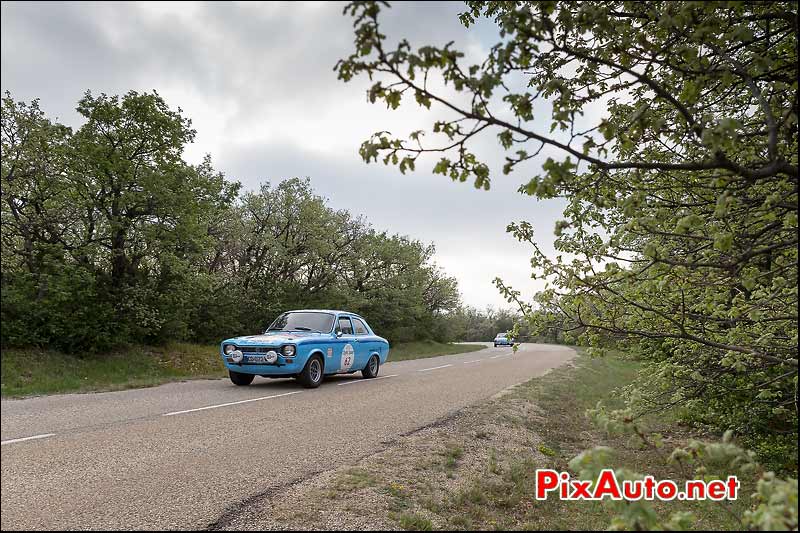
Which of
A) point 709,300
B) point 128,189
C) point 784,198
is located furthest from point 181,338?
point 784,198

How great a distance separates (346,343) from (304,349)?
1937mm

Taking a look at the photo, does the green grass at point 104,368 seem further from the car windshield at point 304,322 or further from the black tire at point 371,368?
the black tire at point 371,368

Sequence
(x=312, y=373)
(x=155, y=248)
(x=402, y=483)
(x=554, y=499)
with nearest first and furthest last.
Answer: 1. (x=554, y=499)
2. (x=402, y=483)
3. (x=312, y=373)
4. (x=155, y=248)

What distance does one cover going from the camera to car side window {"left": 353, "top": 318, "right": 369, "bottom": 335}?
13.2 metres

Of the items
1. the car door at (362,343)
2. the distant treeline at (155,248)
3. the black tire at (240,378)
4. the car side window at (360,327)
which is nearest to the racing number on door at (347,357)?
the car door at (362,343)

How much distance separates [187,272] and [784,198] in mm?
13791

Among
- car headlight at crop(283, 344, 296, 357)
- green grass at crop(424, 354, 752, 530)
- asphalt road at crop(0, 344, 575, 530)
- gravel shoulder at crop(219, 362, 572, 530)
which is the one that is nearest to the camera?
asphalt road at crop(0, 344, 575, 530)

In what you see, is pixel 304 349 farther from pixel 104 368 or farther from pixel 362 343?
pixel 104 368

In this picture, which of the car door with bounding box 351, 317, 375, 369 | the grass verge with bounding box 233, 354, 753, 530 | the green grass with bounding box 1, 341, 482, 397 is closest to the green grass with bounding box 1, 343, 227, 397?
the green grass with bounding box 1, 341, 482, 397

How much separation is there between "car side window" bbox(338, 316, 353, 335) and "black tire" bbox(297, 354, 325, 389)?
1.26 metres

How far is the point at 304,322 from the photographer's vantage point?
1169 cm

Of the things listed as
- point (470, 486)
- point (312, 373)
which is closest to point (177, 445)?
point (470, 486)

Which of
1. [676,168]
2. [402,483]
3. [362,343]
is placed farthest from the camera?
[362,343]

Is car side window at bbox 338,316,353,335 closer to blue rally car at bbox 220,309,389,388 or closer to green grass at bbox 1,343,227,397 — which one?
blue rally car at bbox 220,309,389,388
